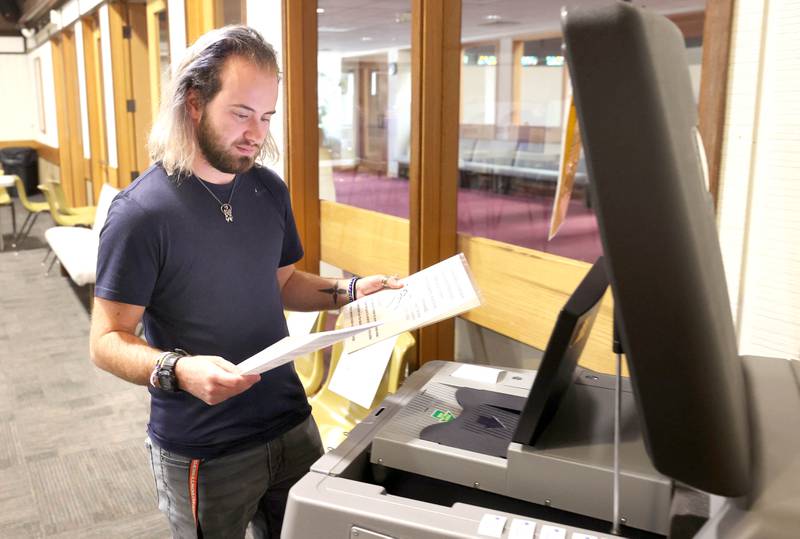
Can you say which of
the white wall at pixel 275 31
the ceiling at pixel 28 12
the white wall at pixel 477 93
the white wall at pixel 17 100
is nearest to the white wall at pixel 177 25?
the white wall at pixel 275 31

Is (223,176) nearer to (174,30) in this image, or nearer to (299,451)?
(299,451)

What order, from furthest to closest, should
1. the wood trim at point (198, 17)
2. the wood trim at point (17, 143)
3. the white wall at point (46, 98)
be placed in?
the wood trim at point (17, 143)
the white wall at point (46, 98)
the wood trim at point (198, 17)

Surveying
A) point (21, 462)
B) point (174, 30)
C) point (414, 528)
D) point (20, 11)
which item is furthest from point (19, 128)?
point (414, 528)

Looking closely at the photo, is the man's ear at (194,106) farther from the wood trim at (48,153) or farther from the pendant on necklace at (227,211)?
the wood trim at (48,153)

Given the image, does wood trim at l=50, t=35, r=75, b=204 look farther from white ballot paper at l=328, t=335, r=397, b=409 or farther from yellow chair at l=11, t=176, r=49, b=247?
white ballot paper at l=328, t=335, r=397, b=409

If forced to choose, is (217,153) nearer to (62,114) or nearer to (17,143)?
(62,114)

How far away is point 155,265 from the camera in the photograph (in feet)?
4.54

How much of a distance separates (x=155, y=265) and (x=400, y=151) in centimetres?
178

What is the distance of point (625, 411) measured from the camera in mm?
974

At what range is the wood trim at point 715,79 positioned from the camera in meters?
1.36

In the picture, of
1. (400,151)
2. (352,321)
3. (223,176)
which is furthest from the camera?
(400,151)

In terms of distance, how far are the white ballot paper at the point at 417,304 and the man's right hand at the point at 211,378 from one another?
0.61 feet

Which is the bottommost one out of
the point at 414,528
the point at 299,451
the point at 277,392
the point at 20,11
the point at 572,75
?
the point at 299,451

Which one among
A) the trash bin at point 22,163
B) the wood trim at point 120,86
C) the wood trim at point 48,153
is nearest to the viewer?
the wood trim at point 120,86
